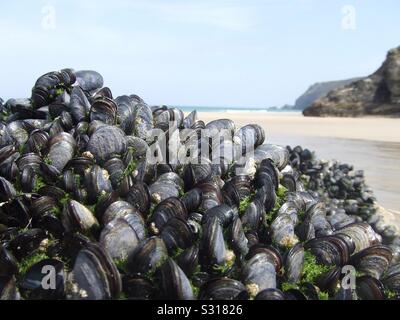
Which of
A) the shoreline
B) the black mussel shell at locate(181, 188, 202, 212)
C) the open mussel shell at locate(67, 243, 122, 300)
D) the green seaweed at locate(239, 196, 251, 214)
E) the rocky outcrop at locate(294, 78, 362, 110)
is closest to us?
the open mussel shell at locate(67, 243, 122, 300)

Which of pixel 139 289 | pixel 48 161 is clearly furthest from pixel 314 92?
pixel 139 289

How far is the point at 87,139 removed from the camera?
4.46 meters

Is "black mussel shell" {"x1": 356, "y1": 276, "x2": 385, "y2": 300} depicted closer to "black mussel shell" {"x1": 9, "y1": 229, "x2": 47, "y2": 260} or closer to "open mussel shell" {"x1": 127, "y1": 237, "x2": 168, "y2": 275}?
"open mussel shell" {"x1": 127, "y1": 237, "x2": 168, "y2": 275}

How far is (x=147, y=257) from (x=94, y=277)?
1.27 feet

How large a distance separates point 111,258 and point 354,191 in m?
6.36

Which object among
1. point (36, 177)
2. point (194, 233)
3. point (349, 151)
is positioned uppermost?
point (36, 177)

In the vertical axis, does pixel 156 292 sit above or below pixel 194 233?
below

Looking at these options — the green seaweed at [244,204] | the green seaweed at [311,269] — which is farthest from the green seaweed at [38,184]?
the green seaweed at [311,269]

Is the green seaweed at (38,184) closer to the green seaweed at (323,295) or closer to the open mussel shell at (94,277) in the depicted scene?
the open mussel shell at (94,277)

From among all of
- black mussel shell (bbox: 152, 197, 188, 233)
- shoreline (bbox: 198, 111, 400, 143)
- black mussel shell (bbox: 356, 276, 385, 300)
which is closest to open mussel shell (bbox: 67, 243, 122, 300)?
black mussel shell (bbox: 152, 197, 188, 233)

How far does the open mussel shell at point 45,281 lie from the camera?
2898 mm

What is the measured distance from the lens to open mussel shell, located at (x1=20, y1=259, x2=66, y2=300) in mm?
2898
